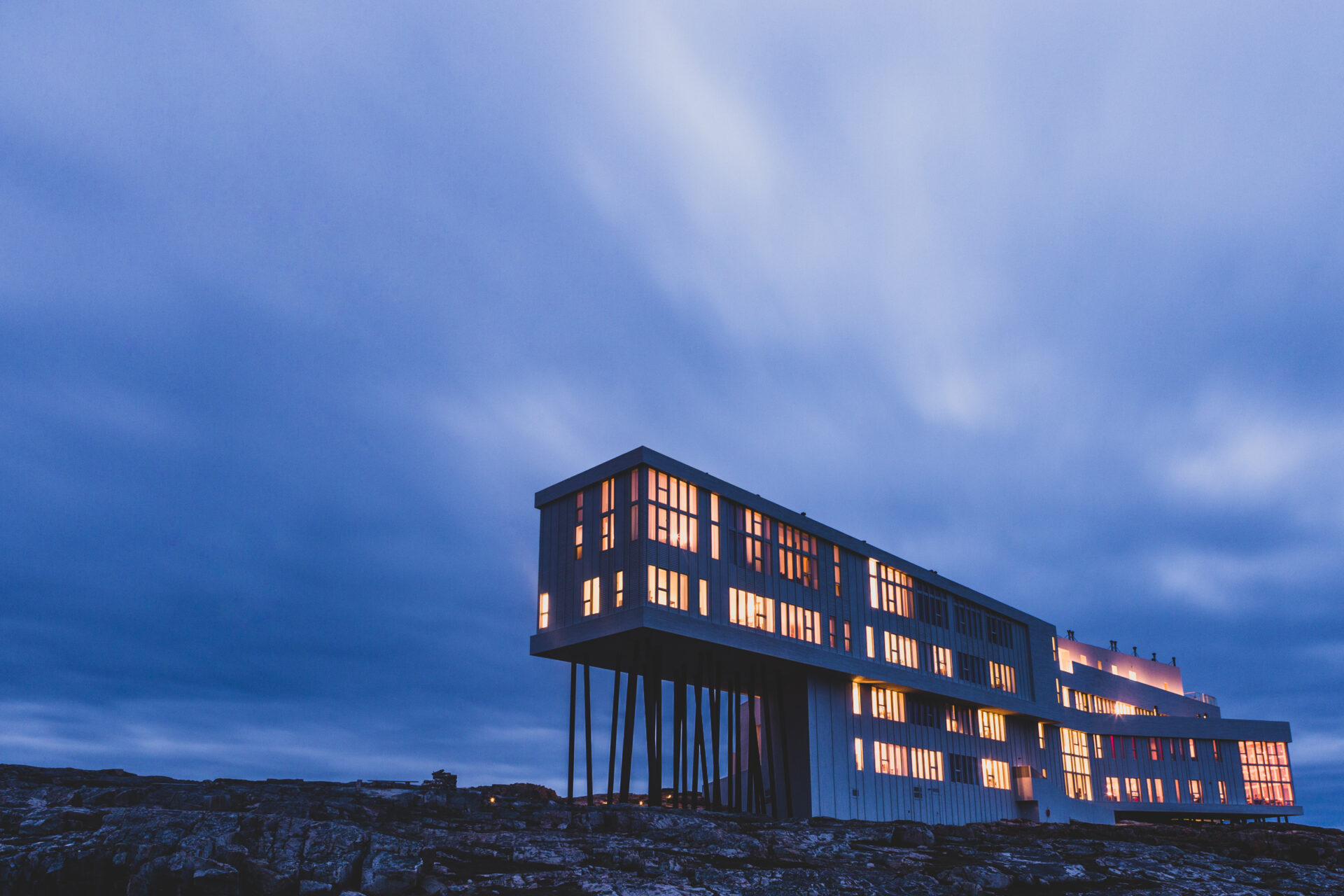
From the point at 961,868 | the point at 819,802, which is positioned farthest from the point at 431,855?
the point at 819,802

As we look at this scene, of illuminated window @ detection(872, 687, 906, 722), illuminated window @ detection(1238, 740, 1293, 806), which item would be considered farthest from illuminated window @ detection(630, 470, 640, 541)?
illuminated window @ detection(1238, 740, 1293, 806)

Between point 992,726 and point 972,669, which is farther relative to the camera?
point 992,726

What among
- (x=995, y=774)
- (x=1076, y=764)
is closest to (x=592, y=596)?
(x=995, y=774)

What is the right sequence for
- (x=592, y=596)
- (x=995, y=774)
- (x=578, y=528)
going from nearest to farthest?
(x=592, y=596) → (x=578, y=528) → (x=995, y=774)

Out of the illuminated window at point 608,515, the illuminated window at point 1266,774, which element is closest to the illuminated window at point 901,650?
the illuminated window at point 608,515

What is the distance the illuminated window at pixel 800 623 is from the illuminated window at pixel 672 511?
29.9 feet

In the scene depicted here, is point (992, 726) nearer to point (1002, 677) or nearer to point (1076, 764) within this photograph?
point (1002, 677)

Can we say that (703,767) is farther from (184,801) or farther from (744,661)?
(184,801)

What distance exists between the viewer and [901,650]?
72812 mm

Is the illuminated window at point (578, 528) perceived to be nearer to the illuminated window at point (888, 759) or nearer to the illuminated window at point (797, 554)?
the illuminated window at point (797, 554)

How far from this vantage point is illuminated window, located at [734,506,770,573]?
61.2 metres

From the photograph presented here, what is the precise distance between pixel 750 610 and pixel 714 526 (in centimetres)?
558

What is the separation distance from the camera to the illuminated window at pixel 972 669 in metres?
79.2

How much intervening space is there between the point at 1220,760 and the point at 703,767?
72352 mm
